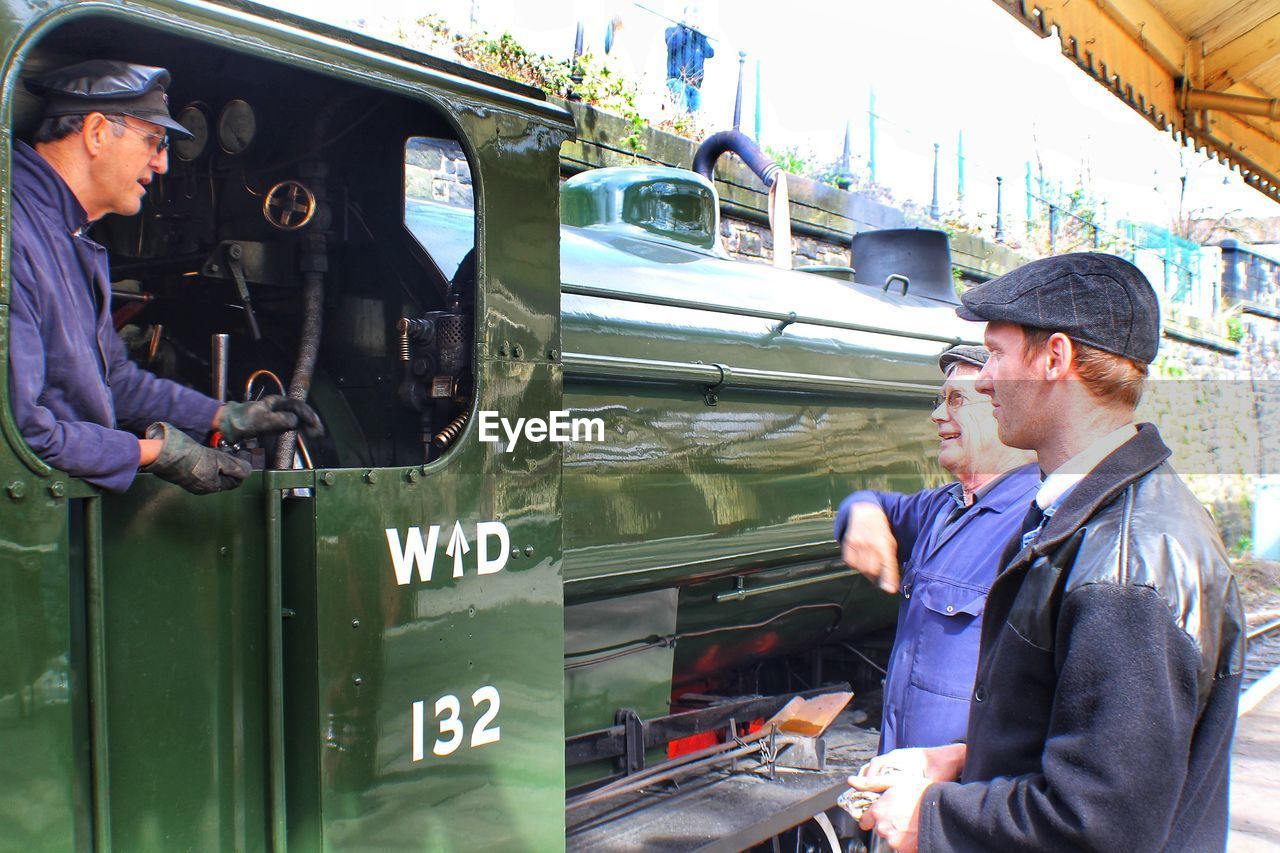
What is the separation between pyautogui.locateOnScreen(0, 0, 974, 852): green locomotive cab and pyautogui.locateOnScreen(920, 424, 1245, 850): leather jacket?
1.11 metres

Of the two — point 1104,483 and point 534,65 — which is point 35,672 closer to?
point 1104,483

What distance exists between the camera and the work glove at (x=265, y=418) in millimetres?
2141

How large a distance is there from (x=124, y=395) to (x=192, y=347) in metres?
0.42

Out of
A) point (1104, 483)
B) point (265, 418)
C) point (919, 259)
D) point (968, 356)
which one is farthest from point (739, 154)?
point (1104, 483)

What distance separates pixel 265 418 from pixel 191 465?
1.03 ft

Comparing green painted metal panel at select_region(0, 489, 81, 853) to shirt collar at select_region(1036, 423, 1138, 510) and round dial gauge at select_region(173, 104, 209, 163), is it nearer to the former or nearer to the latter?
round dial gauge at select_region(173, 104, 209, 163)

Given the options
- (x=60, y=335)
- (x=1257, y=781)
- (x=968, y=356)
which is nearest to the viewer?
(x=60, y=335)

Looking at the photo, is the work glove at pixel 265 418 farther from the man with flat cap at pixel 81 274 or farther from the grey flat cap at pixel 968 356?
the grey flat cap at pixel 968 356

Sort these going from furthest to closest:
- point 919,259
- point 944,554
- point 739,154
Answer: point 739,154
point 919,259
point 944,554

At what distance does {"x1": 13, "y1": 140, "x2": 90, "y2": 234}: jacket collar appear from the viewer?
1.79 metres

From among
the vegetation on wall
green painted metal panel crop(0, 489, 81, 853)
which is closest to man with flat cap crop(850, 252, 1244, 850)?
green painted metal panel crop(0, 489, 81, 853)

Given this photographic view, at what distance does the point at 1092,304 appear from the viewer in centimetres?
154

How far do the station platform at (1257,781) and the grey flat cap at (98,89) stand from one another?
14.4 ft

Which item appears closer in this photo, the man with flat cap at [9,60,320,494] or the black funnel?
the man with flat cap at [9,60,320,494]
